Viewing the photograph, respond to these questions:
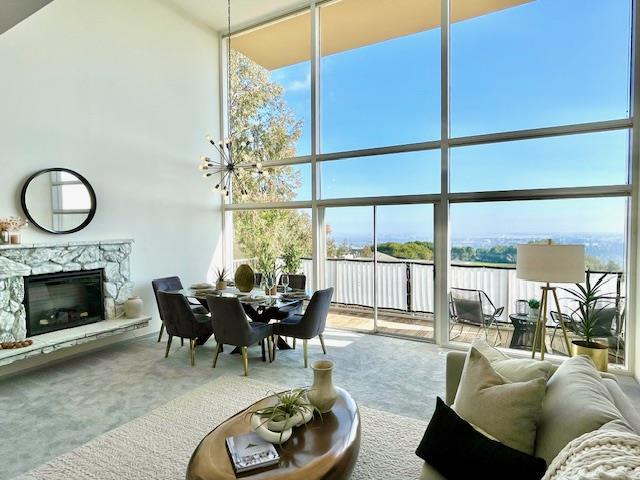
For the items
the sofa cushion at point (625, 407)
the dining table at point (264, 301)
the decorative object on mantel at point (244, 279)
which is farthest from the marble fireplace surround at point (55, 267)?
the sofa cushion at point (625, 407)

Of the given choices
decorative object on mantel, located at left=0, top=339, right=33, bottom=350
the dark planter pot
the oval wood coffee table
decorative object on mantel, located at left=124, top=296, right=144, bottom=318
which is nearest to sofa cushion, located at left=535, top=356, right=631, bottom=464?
the oval wood coffee table

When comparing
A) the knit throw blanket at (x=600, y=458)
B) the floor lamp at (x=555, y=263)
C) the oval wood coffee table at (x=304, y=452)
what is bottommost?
the oval wood coffee table at (x=304, y=452)

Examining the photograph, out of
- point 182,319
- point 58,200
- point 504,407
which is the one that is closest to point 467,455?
point 504,407

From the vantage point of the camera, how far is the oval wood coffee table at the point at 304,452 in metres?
1.73

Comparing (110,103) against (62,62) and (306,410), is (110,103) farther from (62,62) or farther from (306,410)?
(306,410)

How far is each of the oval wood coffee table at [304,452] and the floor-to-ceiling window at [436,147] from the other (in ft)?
11.0

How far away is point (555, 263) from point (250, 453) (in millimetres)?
2778

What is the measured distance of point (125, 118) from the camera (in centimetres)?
534

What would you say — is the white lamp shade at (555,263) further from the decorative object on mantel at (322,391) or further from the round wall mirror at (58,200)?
the round wall mirror at (58,200)

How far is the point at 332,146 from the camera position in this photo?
19.6 feet

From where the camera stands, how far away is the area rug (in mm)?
2432

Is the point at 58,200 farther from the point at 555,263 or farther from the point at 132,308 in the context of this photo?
the point at 555,263

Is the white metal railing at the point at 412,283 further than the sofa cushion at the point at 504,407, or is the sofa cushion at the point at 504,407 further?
the white metal railing at the point at 412,283

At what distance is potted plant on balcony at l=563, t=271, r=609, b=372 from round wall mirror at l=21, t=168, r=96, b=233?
5900mm
